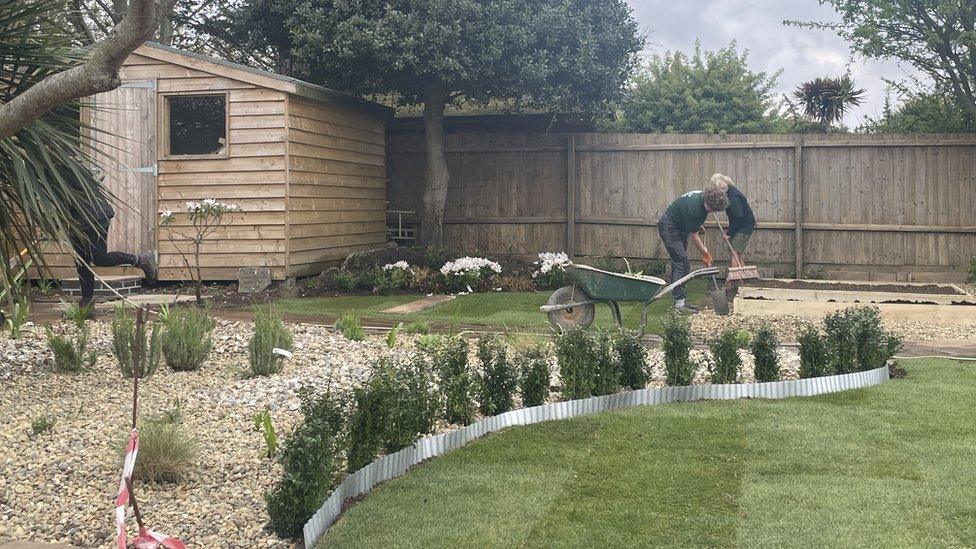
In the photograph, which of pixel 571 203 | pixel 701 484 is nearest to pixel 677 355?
pixel 701 484

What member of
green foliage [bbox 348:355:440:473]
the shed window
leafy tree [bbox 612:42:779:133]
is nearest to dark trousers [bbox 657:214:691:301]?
green foliage [bbox 348:355:440:473]

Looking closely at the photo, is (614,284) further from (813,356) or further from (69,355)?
(69,355)

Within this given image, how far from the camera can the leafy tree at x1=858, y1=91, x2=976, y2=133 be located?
13.9 m

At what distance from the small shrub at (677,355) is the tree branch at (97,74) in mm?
3390

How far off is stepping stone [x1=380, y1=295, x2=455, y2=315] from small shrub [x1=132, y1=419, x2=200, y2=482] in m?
5.61

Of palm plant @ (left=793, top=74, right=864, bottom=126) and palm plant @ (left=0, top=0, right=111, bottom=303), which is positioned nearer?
palm plant @ (left=0, top=0, right=111, bottom=303)

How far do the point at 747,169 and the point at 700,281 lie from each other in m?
1.85

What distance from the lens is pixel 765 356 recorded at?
5727 millimetres

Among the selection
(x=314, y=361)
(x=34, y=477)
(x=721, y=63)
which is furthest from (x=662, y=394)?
(x=721, y=63)

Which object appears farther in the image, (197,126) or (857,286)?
(197,126)

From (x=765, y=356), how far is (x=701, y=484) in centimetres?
209

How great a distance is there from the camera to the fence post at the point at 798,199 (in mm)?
13664

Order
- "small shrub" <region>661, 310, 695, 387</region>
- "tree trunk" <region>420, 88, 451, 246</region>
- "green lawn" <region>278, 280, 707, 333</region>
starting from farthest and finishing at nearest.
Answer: "tree trunk" <region>420, 88, 451, 246</region> → "green lawn" <region>278, 280, 707, 333</region> → "small shrub" <region>661, 310, 695, 387</region>

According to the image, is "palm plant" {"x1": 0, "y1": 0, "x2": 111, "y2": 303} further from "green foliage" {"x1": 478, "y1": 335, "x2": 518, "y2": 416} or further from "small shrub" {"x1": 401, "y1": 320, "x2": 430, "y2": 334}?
"small shrub" {"x1": 401, "y1": 320, "x2": 430, "y2": 334}
